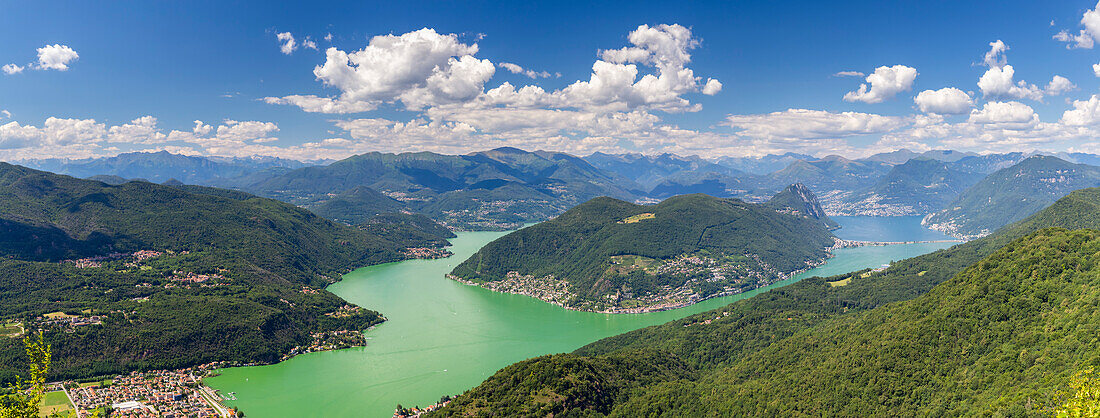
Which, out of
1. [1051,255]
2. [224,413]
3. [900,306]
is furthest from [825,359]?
[224,413]

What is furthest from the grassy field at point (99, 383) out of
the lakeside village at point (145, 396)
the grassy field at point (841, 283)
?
the grassy field at point (841, 283)

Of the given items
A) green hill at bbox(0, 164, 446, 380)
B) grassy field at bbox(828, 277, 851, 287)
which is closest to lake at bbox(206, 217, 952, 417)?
green hill at bbox(0, 164, 446, 380)

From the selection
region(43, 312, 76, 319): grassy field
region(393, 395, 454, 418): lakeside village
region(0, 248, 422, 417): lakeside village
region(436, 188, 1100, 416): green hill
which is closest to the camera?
region(436, 188, 1100, 416): green hill

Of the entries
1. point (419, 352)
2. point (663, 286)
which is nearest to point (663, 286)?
point (663, 286)

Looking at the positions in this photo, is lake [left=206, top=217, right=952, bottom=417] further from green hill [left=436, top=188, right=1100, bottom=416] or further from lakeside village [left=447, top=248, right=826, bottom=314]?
green hill [left=436, top=188, right=1100, bottom=416]

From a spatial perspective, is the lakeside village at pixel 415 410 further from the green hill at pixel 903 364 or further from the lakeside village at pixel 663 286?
the lakeside village at pixel 663 286

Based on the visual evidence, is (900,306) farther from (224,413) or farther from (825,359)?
(224,413)

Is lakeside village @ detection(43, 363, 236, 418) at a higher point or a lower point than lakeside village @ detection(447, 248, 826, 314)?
lower
